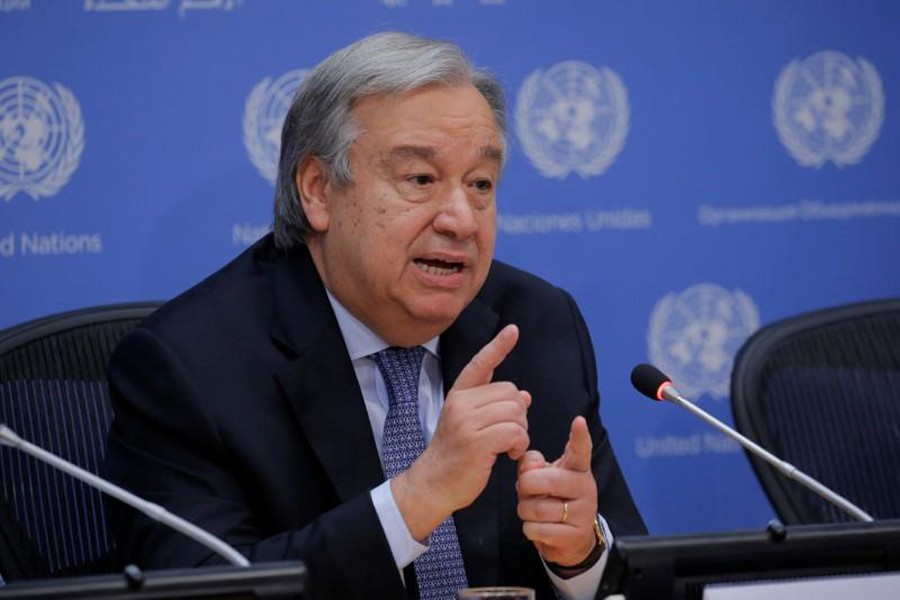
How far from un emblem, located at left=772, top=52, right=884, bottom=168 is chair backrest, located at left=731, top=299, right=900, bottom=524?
29.9 inches

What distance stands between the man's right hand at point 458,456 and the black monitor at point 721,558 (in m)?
0.49

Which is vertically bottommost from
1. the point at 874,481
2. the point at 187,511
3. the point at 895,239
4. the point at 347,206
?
the point at 874,481

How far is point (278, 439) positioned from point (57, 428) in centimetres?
44

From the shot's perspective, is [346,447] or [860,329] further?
[860,329]

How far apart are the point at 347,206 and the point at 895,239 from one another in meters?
1.75

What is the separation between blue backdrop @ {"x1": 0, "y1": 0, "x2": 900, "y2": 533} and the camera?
3195 millimetres

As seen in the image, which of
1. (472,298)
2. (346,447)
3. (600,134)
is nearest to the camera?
(346,447)

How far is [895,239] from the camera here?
376 cm

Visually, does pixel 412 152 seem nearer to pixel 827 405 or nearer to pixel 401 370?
pixel 401 370

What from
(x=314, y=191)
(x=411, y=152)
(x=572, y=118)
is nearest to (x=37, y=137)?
(x=314, y=191)

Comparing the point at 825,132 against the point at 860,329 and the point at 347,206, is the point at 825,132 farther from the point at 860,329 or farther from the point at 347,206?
the point at 347,206

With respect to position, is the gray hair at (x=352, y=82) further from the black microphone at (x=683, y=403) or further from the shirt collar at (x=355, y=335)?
the black microphone at (x=683, y=403)

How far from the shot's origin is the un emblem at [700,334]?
3594mm

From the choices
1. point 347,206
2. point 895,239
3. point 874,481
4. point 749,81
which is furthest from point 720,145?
point 347,206
